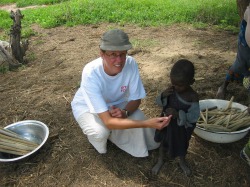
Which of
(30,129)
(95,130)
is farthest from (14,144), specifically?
(95,130)

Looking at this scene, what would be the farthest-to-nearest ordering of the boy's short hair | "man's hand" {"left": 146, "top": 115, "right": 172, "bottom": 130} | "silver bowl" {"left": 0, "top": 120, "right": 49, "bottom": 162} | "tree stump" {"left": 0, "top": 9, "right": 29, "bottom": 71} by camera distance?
"tree stump" {"left": 0, "top": 9, "right": 29, "bottom": 71} < "silver bowl" {"left": 0, "top": 120, "right": 49, "bottom": 162} < "man's hand" {"left": 146, "top": 115, "right": 172, "bottom": 130} < the boy's short hair

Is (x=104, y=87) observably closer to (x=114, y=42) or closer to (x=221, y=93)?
(x=114, y=42)

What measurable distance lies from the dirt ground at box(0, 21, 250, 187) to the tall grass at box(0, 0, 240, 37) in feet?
1.29

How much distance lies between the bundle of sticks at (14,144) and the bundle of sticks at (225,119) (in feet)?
5.57

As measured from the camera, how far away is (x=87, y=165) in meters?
2.77

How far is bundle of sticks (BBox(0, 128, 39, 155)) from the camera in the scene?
9.18ft

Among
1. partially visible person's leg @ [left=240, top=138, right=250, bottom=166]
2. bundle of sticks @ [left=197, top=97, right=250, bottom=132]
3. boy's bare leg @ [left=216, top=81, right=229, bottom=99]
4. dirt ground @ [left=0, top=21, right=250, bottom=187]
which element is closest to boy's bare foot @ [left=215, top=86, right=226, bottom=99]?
boy's bare leg @ [left=216, top=81, right=229, bottom=99]

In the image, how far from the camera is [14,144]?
2828mm

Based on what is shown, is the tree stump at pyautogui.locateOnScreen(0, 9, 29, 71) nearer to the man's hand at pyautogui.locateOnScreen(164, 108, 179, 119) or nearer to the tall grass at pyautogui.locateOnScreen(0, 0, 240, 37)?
the tall grass at pyautogui.locateOnScreen(0, 0, 240, 37)

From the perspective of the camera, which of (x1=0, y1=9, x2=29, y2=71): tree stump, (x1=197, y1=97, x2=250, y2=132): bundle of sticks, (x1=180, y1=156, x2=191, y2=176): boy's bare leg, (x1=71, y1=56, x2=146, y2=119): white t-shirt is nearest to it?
(x1=71, y1=56, x2=146, y2=119): white t-shirt

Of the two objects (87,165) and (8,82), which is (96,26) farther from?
(87,165)

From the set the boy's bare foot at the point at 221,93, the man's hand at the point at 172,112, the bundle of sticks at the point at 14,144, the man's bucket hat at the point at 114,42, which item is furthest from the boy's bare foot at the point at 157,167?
the boy's bare foot at the point at 221,93

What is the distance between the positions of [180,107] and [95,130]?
0.83 meters

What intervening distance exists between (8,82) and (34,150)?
1990mm
